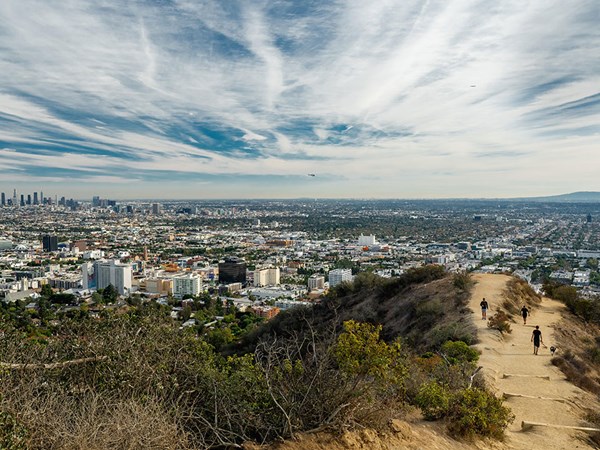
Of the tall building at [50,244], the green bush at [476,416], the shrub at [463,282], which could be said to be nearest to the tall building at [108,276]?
the tall building at [50,244]

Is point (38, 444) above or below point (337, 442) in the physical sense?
above

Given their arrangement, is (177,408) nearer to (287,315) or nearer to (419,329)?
(419,329)

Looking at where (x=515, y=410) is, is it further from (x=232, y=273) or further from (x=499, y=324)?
(x=232, y=273)

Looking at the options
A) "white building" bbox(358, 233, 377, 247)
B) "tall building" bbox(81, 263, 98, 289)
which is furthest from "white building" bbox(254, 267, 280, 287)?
"white building" bbox(358, 233, 377, 247)

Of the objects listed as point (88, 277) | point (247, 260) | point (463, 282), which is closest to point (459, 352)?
point (463, 282)

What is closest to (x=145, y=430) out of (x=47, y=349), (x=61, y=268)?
(x=47, y=349)
